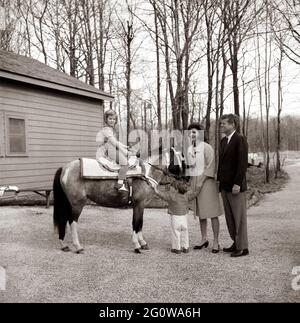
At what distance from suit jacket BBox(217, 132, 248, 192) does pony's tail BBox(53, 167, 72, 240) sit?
2403 mm

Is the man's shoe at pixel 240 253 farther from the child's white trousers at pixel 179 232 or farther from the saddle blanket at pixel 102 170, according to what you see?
the saddle blanket at pixel 102 170

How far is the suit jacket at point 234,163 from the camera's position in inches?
195

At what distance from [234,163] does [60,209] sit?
2.72 meters

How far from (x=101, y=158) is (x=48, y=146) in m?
5.66

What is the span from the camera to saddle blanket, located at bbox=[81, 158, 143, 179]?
5.56m

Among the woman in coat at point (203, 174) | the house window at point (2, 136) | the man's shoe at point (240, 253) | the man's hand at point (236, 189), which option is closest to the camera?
the man's hand at point (236, 189)

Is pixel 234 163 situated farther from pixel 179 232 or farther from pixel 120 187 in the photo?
pixel 120 187

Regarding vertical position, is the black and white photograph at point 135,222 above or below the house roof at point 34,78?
below

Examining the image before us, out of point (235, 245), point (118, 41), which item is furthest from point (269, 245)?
point (118, 41)

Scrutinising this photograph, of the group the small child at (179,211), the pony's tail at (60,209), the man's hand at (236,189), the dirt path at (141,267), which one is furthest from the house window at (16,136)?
the man's hand at (236,189)

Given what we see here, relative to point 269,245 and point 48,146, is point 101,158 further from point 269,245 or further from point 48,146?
point 48,146

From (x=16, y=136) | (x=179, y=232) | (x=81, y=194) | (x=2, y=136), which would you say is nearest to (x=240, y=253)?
(x=179, y=232)

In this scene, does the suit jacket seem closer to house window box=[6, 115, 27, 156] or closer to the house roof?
house window box=[6, 115, 27, 156]

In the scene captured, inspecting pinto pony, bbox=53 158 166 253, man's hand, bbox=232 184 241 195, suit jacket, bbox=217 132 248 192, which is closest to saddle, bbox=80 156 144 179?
pinto pony, bbox=53 158 166 253
